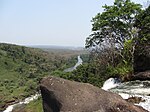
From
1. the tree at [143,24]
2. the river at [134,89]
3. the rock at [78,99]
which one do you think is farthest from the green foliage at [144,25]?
the rock at [78,99]

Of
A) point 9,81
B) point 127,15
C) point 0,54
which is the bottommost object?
point 9,81

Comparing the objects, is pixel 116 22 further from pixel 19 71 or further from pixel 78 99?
pixel 19 71

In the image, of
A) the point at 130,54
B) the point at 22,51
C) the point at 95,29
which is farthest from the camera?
the point at 22,51

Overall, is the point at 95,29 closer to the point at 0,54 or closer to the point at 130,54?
the point at 130,54

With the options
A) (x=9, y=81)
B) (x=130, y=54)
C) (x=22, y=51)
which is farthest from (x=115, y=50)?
(x=22, y=51)

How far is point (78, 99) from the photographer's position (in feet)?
38.1

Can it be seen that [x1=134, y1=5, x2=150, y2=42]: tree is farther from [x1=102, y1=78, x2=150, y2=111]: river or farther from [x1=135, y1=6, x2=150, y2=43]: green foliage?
[x1=102, y1=78, x2=150, y2=111]: river

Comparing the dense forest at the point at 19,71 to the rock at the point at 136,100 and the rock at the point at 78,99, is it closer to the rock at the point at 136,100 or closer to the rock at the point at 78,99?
the rock at the point at 136,100

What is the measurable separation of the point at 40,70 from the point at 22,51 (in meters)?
26.2

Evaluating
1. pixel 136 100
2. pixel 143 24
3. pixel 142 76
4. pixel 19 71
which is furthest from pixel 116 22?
pixel 19 71

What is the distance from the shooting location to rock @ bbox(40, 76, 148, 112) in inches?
444

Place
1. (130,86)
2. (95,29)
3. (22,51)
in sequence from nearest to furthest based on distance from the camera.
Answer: (130,86) < (95,29) < (22,51)

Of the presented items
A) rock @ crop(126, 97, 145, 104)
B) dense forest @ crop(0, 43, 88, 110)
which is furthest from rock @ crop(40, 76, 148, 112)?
dense forest @ crop(0, 43, 88, 110)

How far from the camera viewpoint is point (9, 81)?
12131 cm
